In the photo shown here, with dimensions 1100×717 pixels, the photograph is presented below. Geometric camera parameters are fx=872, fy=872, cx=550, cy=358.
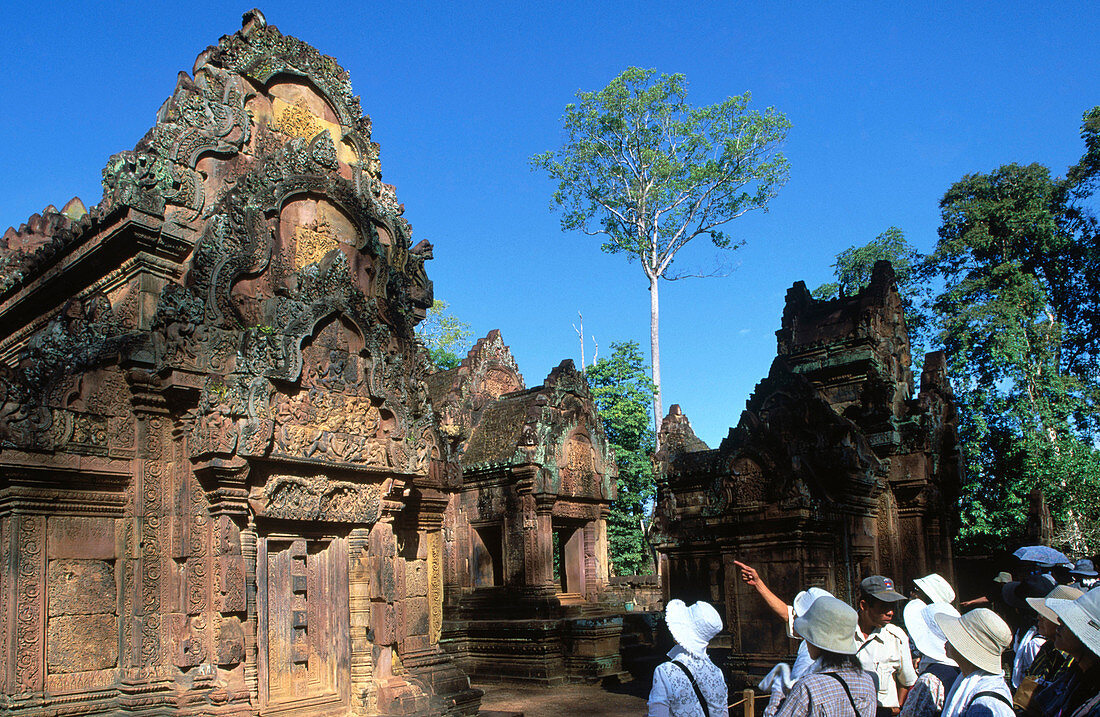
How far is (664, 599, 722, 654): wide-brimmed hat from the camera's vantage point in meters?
4.67

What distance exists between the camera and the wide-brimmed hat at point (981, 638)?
3.93 metres

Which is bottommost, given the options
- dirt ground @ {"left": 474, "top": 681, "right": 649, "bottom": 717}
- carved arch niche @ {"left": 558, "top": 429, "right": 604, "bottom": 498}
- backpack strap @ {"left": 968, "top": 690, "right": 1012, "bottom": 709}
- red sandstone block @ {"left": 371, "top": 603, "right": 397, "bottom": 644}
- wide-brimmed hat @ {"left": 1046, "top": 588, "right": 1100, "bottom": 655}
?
dirt ground @ {"left": 474, "top": 681, "right": 649, "bottom": 717}

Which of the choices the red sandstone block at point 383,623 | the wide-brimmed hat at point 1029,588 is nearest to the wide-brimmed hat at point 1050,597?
the wide-brimmed hat at point 1029,588

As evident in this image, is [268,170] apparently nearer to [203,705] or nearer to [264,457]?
[264,457]

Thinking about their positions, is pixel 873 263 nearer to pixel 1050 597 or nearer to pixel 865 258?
pixel 865 258

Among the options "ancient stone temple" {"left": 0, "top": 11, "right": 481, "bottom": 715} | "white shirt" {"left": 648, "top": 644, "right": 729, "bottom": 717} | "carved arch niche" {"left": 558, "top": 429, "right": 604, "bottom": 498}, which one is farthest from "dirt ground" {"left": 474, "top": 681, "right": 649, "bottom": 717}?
"white shirt" {"left": 648, "top": 644, "right": 729, "bottom": 717}

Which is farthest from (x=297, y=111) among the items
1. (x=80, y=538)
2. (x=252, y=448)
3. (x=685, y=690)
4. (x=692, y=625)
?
(x=685, y=690)

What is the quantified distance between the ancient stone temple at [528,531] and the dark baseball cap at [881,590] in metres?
10.1

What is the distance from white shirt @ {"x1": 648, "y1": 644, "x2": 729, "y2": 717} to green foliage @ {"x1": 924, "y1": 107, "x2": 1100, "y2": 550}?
20.0m

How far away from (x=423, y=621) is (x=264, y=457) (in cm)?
352

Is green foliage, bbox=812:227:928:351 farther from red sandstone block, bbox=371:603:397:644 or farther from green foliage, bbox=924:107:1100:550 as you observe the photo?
red sandstone block, bbox=371:603:397:644

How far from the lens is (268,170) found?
953 cm

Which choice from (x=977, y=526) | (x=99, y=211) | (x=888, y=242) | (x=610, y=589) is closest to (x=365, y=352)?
(x=99, y=211)

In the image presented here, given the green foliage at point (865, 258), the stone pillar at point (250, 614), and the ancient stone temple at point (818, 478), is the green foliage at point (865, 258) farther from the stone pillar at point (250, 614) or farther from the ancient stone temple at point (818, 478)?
the stone pillar at point (250, 614)
